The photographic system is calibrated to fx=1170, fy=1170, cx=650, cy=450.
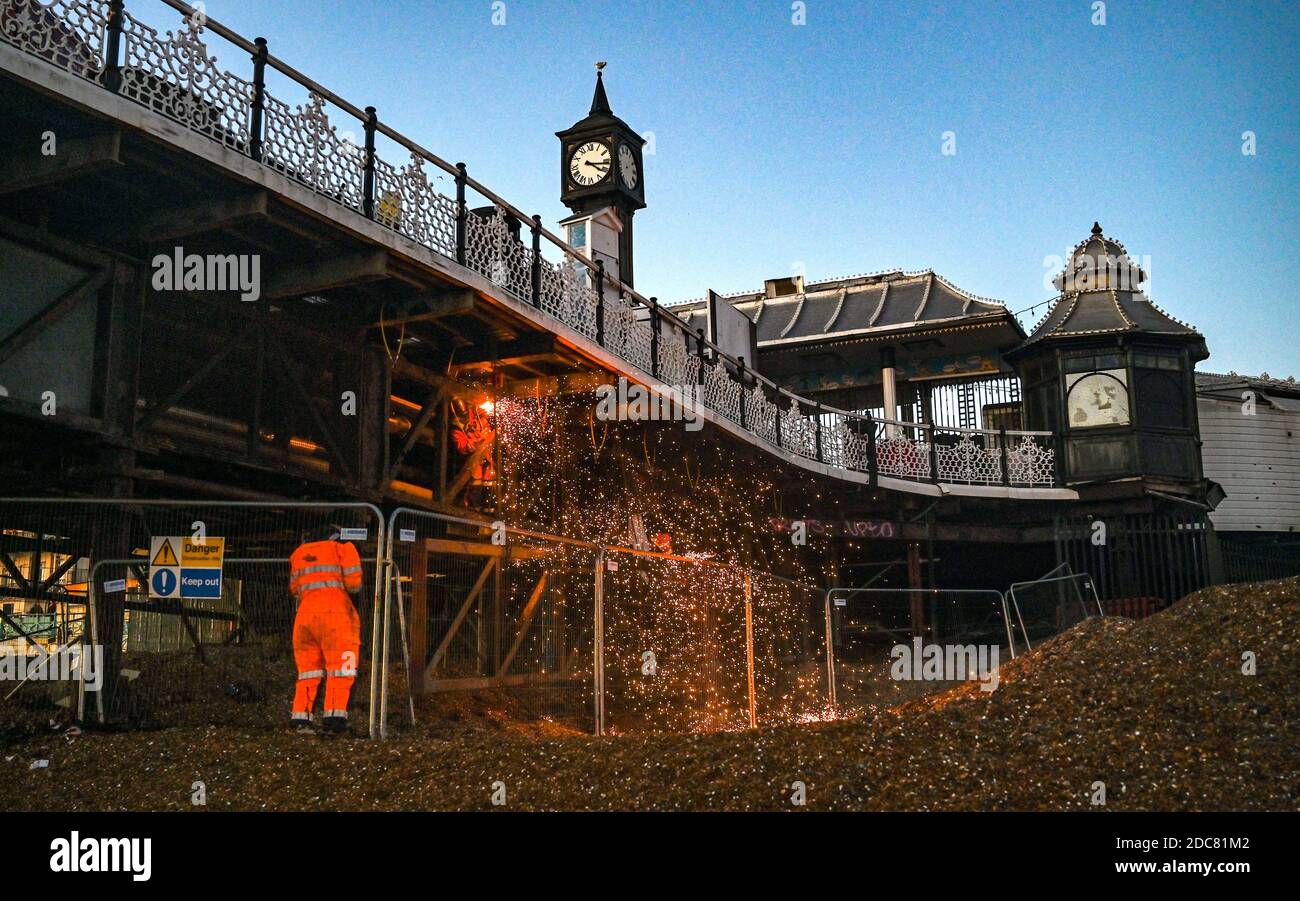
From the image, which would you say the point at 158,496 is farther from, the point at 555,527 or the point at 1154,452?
the point at 1154,452

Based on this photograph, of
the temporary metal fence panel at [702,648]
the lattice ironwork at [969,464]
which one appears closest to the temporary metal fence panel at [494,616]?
the temporary metal fence panel at [702,648]

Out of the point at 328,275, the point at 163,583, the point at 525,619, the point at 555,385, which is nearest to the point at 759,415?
the point at 555,385

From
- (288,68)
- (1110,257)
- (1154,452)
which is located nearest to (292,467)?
(288,68)

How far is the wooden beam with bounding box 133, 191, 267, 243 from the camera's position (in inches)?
401

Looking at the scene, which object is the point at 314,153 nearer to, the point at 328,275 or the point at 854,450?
the point at 328,275

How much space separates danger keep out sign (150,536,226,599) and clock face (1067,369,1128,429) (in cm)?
2003

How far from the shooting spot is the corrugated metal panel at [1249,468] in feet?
92.5

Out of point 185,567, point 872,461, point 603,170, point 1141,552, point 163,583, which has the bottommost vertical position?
point 163,583

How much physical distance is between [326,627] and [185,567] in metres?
1.31

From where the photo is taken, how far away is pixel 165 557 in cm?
974

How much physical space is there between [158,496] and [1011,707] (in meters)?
8.51

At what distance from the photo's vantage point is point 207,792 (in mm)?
8242

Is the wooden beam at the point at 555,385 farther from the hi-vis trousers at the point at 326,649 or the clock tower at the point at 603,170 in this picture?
the clock tower at the point at 603,170

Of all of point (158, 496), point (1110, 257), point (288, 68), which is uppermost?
point (1110, 257)
